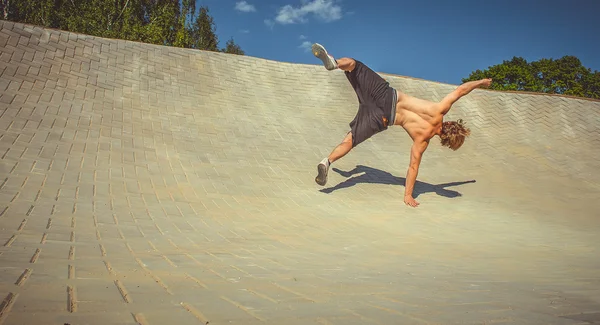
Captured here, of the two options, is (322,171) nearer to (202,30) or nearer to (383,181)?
(383,181)

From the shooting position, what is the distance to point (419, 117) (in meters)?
5.38

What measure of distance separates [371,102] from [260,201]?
2.26 m

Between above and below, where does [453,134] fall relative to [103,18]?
below

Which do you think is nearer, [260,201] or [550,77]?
[260,201]

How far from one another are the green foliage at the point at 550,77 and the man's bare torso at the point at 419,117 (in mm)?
38541

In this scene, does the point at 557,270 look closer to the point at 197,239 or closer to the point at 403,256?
the point at 403,256

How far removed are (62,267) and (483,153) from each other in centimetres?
883

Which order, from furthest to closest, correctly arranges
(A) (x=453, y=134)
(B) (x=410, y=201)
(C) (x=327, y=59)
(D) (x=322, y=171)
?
(B) (x=410, y=201), (A) (x=453, y=134), (D) (x=322, y=171), (C) (x=327, y=59)

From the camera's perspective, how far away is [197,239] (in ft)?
9.78

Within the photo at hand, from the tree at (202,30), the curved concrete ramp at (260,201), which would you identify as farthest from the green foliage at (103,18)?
the curved concrete ramp at (260,201)

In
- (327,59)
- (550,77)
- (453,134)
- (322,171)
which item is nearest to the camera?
(327,59)

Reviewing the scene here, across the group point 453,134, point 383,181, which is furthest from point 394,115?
point 383,181

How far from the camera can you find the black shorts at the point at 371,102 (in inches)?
209

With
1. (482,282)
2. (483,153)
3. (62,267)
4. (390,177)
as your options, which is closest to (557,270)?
(482,282)
